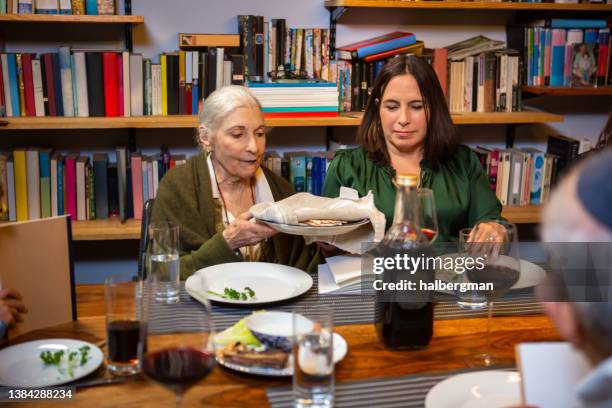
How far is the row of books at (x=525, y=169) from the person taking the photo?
3160mm

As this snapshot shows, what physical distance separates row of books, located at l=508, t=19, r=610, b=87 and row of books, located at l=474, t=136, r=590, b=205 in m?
0.29

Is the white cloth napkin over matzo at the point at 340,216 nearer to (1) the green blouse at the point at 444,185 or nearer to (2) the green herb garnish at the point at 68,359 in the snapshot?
(1) the green blouse at the point at 444,185

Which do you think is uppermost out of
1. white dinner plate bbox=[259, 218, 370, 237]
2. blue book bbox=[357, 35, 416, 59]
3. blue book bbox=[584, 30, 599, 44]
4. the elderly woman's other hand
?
blue book bbox=[584, 30, 599, 44]

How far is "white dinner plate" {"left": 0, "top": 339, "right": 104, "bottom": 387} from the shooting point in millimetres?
1090

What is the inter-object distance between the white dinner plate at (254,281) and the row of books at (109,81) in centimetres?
141

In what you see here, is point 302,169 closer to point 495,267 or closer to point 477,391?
point 495,267

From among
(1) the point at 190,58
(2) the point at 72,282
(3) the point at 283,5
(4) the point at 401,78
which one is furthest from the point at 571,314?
(3) the point at 283,5

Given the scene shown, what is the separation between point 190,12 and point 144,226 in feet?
3.96

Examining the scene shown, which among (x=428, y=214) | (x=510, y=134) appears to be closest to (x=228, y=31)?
(x=510, y=134)

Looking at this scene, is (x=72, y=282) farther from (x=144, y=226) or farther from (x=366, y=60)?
(x=366, y=60)

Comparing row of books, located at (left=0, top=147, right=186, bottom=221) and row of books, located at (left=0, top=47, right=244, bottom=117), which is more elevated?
row of books, located at (left=0, top=47, right=244, bottom=117)

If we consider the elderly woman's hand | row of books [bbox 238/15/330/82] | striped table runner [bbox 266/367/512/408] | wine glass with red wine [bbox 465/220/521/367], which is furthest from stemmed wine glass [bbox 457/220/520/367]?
row of books [bbox 238/15/330/82]

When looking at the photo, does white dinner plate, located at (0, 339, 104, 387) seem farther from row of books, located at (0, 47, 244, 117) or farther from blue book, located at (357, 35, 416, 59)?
blue book, located at (357, 35, 416, 59)

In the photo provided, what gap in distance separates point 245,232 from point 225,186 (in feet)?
1.42
